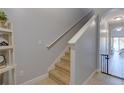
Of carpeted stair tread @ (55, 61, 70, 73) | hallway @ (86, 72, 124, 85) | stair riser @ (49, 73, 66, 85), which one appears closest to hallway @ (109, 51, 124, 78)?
hallway @ (86, 72, 124, 85)

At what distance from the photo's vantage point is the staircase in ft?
9.82

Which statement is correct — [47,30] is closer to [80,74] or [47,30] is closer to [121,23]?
[80,74]

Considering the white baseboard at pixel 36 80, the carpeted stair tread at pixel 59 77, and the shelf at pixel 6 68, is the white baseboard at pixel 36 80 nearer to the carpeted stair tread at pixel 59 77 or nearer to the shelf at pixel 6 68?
A: the carpeted stair tread at pixel 59 77

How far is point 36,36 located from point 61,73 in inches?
43.4

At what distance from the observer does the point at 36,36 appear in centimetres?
319

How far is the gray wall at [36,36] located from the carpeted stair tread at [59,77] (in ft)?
0.69

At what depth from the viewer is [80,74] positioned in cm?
285

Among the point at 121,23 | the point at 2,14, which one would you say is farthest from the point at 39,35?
the point at 121,23

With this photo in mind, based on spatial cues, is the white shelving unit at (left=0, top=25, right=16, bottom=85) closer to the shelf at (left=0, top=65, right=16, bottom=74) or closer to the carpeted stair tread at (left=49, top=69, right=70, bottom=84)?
the shelf at (left=0, top=65, right=16, bottom=74)

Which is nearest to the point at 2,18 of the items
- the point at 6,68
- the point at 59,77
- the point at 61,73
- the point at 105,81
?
the point at 6,68

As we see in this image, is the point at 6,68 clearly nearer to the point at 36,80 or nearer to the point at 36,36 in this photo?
the point at 36,80

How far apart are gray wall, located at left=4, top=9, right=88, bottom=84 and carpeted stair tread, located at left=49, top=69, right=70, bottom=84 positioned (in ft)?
0.69
